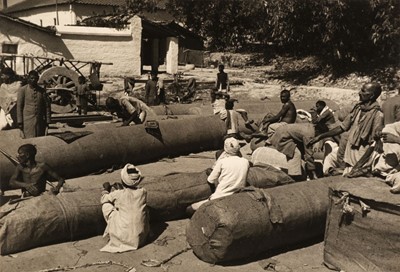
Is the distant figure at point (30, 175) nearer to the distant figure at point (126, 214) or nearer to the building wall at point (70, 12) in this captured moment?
the distant figure at point (126, 214)

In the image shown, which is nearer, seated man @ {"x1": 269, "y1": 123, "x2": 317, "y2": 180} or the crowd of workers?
the crowd of workers

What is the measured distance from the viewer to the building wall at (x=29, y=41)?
1995 cm

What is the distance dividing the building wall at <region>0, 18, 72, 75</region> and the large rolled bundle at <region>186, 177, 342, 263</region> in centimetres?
1592

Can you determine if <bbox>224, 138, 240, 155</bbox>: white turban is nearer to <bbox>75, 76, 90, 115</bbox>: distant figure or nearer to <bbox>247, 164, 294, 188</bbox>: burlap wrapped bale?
<bbox>247, 164, 294, 188</bbox>: burlap wrapped bale

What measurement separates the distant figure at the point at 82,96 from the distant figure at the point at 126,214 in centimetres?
868

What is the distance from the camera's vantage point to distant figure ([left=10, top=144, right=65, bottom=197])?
645 centimetres

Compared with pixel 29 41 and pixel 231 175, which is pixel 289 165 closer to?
pixel 231 175

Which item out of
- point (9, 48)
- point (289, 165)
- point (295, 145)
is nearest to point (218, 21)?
point (9, 48)

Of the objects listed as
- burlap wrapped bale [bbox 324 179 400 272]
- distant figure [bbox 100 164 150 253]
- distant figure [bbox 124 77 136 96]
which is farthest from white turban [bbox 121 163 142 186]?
distant figure [bbox 124 77 136 96]

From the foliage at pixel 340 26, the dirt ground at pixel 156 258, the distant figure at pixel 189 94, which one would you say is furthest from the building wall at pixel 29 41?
the dirt ground at pixel 156 258

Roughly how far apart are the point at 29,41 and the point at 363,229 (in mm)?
17688

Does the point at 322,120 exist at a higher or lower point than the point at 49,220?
higher

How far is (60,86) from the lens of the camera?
15.0m

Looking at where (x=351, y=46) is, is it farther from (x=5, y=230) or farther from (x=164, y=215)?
(x=5, y=230)
